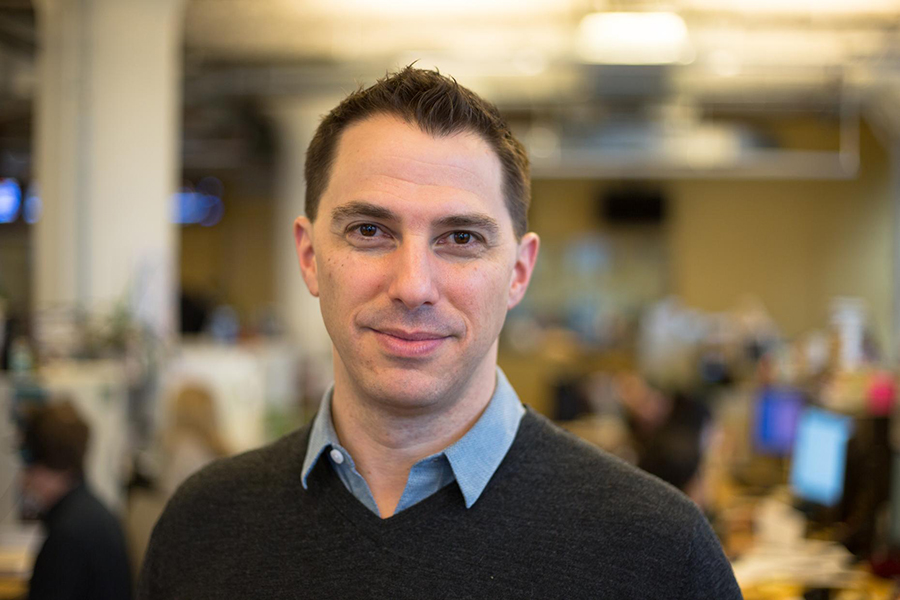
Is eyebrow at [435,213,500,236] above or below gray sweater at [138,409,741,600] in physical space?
above

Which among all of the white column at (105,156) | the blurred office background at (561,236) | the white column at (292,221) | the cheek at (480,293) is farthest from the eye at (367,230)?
the white column at (292,221)

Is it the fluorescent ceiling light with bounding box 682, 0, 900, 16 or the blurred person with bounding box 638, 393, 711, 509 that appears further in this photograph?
the fluorescent ceiling light with bounding box 682, 0, 900, 16

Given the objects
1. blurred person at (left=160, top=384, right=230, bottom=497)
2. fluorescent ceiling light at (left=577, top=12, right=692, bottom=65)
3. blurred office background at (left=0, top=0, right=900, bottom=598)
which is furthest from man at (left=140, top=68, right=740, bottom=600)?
fluorescent ceiling light at (left=577, top=12, right=692, bottom=65)

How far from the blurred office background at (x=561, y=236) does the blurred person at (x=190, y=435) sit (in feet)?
0.04

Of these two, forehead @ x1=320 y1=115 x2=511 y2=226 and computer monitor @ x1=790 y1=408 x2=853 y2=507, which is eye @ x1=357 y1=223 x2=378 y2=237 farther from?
computer monitor @ x1=790 y1=408 x2=853 y2=507

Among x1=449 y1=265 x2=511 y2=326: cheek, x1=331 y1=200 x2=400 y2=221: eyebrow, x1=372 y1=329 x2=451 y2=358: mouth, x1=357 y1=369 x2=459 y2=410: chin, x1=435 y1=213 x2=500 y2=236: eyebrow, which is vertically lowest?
x1=357 y1=369 x2=459 y2=410: chin

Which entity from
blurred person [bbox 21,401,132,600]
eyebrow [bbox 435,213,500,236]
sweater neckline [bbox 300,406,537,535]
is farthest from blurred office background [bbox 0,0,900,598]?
sweater neckline [bbox 300,406,537,535]

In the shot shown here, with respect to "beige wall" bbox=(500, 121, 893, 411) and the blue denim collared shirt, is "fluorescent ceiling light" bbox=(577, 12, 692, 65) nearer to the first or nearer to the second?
the blue denim collared shirt

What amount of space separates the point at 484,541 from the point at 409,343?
9.7 inches

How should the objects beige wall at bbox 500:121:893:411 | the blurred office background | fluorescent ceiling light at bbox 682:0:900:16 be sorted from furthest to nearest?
beige wall at bbox 500:121:893:411
fluorescent ceiling light at bbox 682:0:900:16
the blurred office background

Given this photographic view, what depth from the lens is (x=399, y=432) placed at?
3.68 feet

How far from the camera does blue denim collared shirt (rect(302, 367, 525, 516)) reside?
1.10 m

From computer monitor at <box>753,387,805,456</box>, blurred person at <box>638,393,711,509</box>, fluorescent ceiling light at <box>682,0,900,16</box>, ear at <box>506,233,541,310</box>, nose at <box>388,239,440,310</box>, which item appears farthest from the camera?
fluorescent ceiling light at <box>682,0,900,16</box>

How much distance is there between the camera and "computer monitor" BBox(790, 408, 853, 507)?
358 cm
